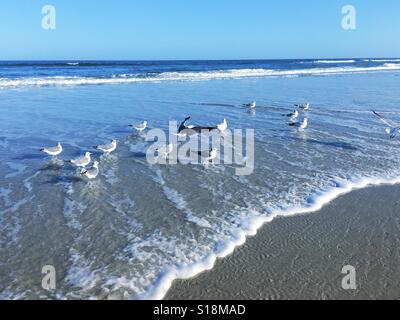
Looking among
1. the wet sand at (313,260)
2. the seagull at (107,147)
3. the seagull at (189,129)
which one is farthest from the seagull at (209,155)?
the wet sand at (313,260)

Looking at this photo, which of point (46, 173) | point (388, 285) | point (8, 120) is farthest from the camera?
point (8, 120)

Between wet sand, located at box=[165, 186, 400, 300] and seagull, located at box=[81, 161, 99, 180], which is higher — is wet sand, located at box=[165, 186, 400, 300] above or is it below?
below

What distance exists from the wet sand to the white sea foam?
0.34ft

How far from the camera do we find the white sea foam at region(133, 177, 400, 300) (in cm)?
492

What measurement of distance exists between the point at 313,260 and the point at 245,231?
3.74 feet

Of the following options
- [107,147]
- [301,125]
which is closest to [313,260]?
[107,147]

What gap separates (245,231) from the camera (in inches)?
247

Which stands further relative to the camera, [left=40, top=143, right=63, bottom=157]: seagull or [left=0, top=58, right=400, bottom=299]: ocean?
[left=40, top=143, right=63, bottom=157]: seagull

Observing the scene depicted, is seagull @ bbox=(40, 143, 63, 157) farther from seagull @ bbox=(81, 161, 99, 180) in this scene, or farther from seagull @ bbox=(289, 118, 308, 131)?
seagull @ bbox=(289, 118, 308, 131)

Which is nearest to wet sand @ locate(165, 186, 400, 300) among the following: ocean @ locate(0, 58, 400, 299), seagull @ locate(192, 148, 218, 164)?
ocean @ locate(0, 58, 400, 299)

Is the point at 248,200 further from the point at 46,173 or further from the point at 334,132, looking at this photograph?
the point at 334,132
